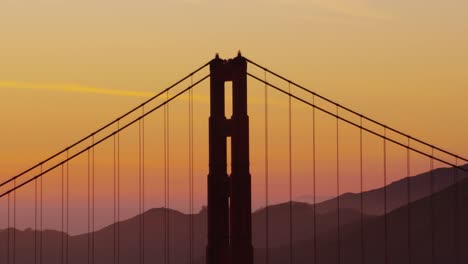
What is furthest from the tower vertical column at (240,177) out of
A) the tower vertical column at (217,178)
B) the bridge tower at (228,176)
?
the tower vertical column at (217,178)

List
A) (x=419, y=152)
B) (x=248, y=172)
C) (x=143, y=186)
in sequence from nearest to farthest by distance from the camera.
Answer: (x=248, y=172)
(x=143, y=186)
(x=419, y=152)

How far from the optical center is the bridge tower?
1679 inches

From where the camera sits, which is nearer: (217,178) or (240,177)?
(240,177)

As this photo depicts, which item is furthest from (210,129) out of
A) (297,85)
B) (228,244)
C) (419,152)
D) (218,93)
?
(419,152)

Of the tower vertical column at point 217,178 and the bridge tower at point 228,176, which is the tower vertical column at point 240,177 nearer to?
the bridge tower at point 228,176

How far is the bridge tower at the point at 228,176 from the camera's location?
140ft

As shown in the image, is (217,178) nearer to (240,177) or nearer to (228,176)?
(228,176)

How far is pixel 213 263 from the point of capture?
141ft

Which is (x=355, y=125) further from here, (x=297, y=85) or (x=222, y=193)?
(x=222, y=193)

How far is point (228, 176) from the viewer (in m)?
43.3

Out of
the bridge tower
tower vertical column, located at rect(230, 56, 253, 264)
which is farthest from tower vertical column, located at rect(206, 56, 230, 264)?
tower vertical column, located at rect(230, 56, 253, 264)

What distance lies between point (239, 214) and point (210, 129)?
3246 mm

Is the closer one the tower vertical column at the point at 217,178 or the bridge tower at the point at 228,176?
the bridge tower at the point at 228,176

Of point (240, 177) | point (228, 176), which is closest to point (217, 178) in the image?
point (228, 176)
